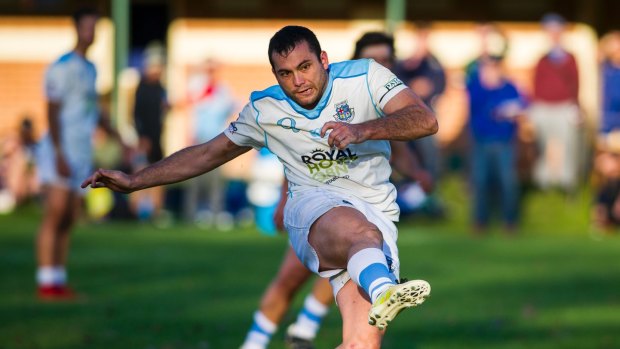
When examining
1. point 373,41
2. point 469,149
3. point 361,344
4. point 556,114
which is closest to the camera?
point 361,344

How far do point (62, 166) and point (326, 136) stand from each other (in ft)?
19.4

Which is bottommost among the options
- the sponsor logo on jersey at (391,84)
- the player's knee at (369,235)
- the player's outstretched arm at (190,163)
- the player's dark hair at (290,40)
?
the player's knee at (369,235)

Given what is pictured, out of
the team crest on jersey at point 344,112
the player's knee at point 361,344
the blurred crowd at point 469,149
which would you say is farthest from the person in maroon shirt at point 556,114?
the player's knee at point 361,344

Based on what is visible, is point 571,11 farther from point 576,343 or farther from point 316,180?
point 316,180

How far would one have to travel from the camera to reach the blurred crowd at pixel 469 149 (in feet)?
65.0

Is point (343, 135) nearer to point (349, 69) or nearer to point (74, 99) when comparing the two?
point (349, 69)

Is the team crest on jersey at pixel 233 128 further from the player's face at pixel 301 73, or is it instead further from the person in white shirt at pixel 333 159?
the player's face at pixel 301 73

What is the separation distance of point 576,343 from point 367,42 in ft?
8.91

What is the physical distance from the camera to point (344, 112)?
700 cm

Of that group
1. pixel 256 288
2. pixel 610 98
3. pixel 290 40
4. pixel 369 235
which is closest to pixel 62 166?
pixel 256 288

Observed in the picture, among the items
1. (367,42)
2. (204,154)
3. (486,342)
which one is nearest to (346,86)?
(204,154)

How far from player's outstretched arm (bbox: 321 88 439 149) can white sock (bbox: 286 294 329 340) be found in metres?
→ 2.63

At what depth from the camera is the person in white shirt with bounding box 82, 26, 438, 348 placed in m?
6.67

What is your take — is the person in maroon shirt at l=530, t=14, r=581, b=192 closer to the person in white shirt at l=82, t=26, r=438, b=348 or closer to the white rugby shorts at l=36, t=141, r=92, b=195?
the white rugby shorts at l=36, t=141, r=92, b=195
